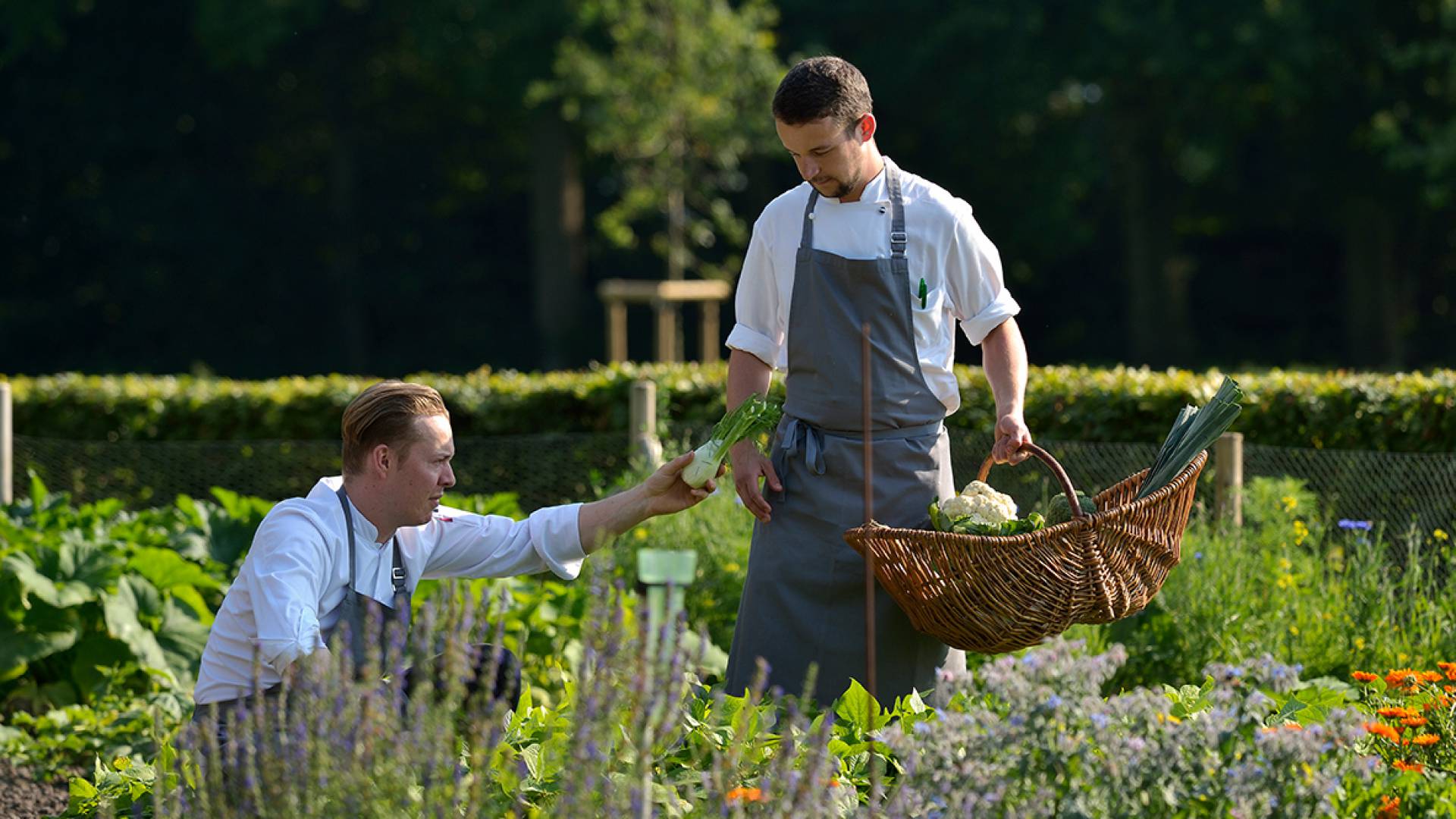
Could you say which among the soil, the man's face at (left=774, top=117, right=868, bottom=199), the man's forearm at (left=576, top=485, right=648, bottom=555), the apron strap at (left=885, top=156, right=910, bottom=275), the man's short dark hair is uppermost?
the man's short dark hair

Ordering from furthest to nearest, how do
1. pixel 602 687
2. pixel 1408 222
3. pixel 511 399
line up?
1. pixel 1408 222
2. pixel 511 399
3. pixel 602 687

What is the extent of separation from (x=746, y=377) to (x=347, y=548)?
40.8 inches

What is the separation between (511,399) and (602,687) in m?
6.55

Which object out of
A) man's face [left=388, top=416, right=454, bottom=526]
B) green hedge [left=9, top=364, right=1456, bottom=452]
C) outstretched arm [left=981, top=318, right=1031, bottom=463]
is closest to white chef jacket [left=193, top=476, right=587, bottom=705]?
man's face [left=388, top=416, right=454, bottom=526]

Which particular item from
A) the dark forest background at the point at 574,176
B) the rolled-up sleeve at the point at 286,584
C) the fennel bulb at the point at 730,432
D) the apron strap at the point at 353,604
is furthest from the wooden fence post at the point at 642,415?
the dark forest background at the point at 574,176

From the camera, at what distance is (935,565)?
3.11 meters

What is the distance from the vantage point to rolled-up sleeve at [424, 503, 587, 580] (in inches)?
128

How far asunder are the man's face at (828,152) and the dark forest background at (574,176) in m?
15.8

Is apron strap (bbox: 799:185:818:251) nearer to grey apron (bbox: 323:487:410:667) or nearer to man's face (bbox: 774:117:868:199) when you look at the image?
man's face (bbox: 774:117:868:199)

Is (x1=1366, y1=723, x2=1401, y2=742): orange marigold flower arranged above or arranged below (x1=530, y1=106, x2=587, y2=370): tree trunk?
below

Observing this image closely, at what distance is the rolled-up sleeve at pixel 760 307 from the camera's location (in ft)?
11.7

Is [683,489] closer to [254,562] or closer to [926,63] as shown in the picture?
[254,562]

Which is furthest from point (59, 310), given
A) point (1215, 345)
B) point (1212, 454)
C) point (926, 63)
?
point (1212, 454)

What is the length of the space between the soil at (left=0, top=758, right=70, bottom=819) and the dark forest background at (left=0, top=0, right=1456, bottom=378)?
15208 millimetres
